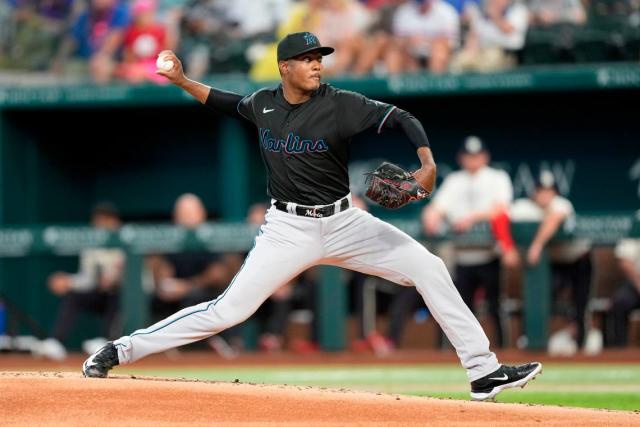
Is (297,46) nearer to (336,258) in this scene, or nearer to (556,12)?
(336,258)

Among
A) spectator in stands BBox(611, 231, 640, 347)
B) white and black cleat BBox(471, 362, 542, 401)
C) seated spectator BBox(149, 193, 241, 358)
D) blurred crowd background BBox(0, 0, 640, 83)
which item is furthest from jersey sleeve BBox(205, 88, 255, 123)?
blurred crowd background BBox(0, 0, 640, 83)

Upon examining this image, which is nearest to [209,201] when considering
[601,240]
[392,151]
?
[392,151]

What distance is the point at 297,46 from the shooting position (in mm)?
5535

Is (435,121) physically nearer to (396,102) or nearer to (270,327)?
(396,102)

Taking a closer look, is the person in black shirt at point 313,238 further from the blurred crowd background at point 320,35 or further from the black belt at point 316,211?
the blurred crowd background at point 320,35

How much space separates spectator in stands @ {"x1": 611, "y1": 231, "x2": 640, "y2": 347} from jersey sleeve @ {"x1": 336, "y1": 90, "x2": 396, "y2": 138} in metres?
5.45

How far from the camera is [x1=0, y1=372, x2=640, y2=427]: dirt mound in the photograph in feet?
16.5

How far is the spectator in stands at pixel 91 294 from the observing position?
1123 centimetres

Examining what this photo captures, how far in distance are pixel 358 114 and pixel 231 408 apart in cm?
140

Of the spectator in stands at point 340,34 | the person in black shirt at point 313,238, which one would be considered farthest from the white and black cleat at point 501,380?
the spectator in stands at point 340,34

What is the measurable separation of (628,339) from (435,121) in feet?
11.9

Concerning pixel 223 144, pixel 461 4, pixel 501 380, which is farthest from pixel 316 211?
pixel 223 144

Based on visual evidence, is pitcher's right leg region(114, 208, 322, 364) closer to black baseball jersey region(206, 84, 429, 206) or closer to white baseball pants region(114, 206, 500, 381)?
white baseball pants region(114, 206, 500, 381)

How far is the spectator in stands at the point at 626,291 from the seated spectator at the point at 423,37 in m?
2.53
